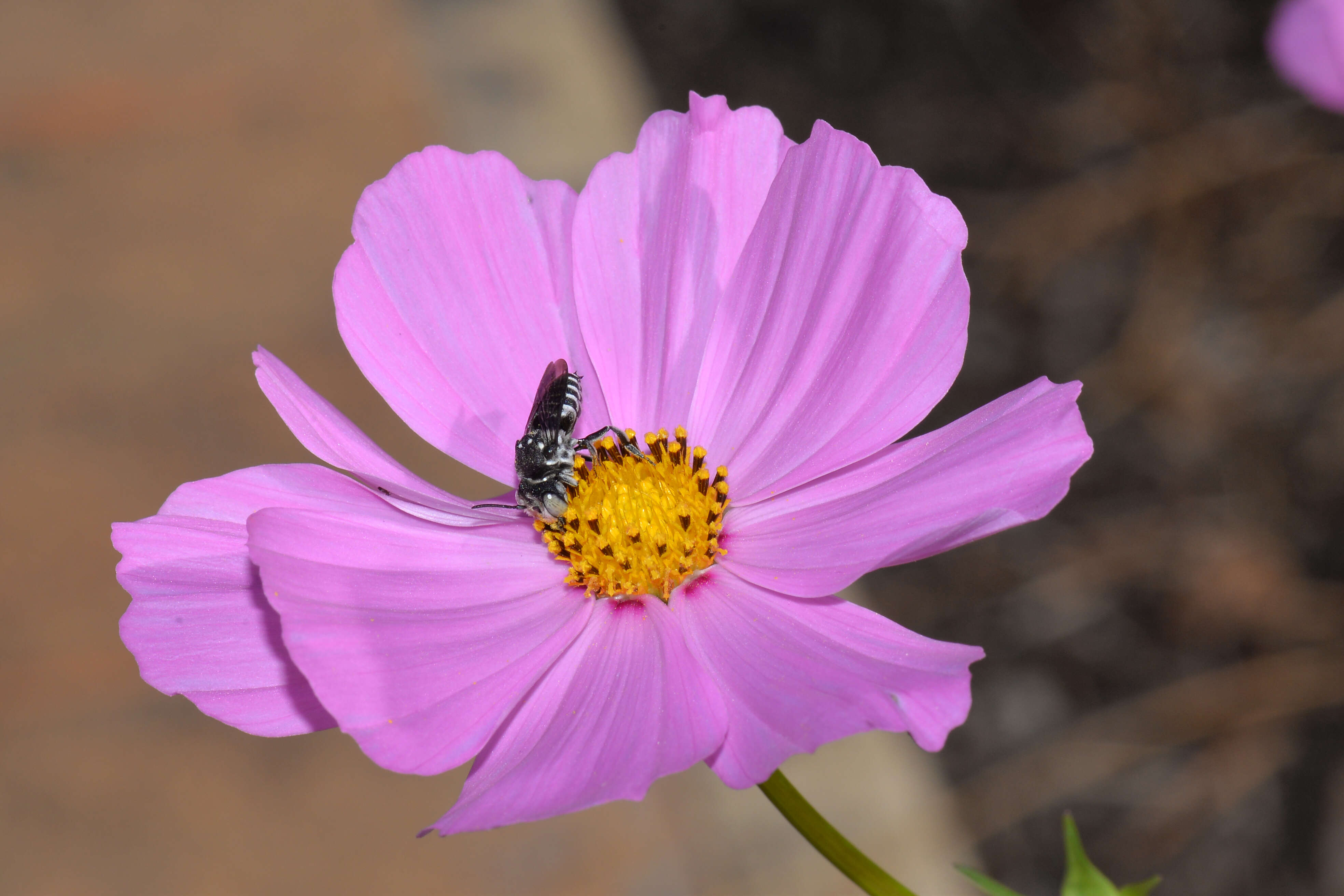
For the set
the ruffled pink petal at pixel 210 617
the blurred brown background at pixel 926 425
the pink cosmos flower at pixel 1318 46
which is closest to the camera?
the ruffled pink petal at pixel 210 617

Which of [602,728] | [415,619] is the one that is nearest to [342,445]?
[415,619]

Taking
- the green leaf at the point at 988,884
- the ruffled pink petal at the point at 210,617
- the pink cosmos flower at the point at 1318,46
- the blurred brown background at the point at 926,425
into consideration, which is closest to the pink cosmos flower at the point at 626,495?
the ruffled pink petal at the point at 210,617

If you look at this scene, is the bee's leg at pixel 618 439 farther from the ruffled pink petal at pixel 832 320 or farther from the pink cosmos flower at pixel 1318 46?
the pink cosmos flower at pixel 1318 46

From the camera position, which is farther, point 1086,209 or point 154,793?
point 1086,209

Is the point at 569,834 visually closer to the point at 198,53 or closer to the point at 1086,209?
the point at 1086,209

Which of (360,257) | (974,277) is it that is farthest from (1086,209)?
(360,257)

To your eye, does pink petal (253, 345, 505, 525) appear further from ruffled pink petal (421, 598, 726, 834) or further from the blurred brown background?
the blurred brown background
